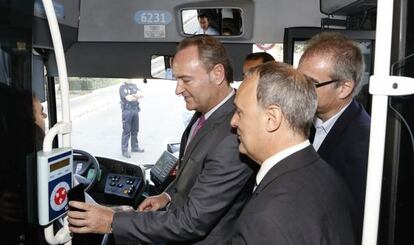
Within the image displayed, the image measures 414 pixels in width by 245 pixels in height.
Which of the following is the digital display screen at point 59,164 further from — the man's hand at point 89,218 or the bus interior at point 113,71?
the man's hand at point 89,218

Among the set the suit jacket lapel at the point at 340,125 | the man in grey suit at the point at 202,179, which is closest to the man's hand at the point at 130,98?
the man in grey suit at the point at 202,179

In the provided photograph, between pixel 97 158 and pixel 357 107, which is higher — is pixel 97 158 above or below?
below

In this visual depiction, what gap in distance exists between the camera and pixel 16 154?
3.81 feet

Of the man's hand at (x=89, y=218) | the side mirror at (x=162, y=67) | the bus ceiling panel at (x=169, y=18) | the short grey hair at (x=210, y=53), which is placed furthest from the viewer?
the side mirror at (x=162, y=67)

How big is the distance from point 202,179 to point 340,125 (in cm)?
62

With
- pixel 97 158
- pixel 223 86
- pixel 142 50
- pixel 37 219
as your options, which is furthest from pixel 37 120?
pixel 97 158

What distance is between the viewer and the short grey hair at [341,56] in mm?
Answer: 1719

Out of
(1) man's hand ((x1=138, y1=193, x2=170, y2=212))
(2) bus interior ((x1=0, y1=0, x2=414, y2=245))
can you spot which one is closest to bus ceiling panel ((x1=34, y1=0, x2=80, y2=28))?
(2) bus interior ((x1=0, y1=0, x2=414, y2=245))

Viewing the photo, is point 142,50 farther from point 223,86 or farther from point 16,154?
point 16,154

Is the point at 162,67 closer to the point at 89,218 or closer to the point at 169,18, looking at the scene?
the point at 169,18

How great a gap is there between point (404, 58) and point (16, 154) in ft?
3.34

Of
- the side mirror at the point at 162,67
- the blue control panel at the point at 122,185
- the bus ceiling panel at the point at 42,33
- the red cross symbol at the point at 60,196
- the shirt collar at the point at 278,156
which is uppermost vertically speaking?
the bus ceiling panel at the point at 42,33

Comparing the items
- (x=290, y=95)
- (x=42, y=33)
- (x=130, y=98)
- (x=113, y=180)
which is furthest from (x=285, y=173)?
(x=113, y=180)

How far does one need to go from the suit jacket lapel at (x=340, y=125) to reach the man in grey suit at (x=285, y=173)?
44 centimetres
